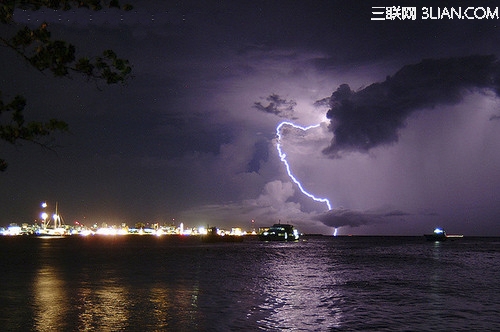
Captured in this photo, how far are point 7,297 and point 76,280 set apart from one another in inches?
493

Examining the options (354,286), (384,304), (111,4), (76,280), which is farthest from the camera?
(76,280)

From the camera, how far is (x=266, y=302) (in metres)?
31.6

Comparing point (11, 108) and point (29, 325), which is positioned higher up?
point (11, 108)

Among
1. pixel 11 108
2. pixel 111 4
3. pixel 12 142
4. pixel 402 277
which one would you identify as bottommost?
pixel 402 277

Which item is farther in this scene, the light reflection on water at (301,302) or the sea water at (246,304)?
the light reflection on water at (301,302)

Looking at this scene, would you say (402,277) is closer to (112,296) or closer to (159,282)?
(159,282)

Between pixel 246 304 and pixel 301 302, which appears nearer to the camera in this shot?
pixel 246 304

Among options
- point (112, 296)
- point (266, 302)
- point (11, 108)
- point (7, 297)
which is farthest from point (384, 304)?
point (11, 108)

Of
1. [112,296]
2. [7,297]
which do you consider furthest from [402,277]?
[7,297]

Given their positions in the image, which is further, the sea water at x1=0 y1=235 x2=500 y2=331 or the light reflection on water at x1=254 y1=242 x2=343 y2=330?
the light reflection on water at x1=254 y1=242 x2=343 y2=330

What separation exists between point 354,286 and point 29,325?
26.8 meters

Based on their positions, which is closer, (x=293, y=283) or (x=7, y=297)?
(x=7, y=297)

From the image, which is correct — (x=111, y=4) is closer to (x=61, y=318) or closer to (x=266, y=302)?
(x=61, y=318)

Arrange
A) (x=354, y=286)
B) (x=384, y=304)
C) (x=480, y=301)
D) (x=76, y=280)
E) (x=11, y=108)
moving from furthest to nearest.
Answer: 1. (x=76, y=280)
2. (x=354, y=286)
3. (x=480, y=301)
4. (x=384, y=304)
5. (x=11, y=108)
